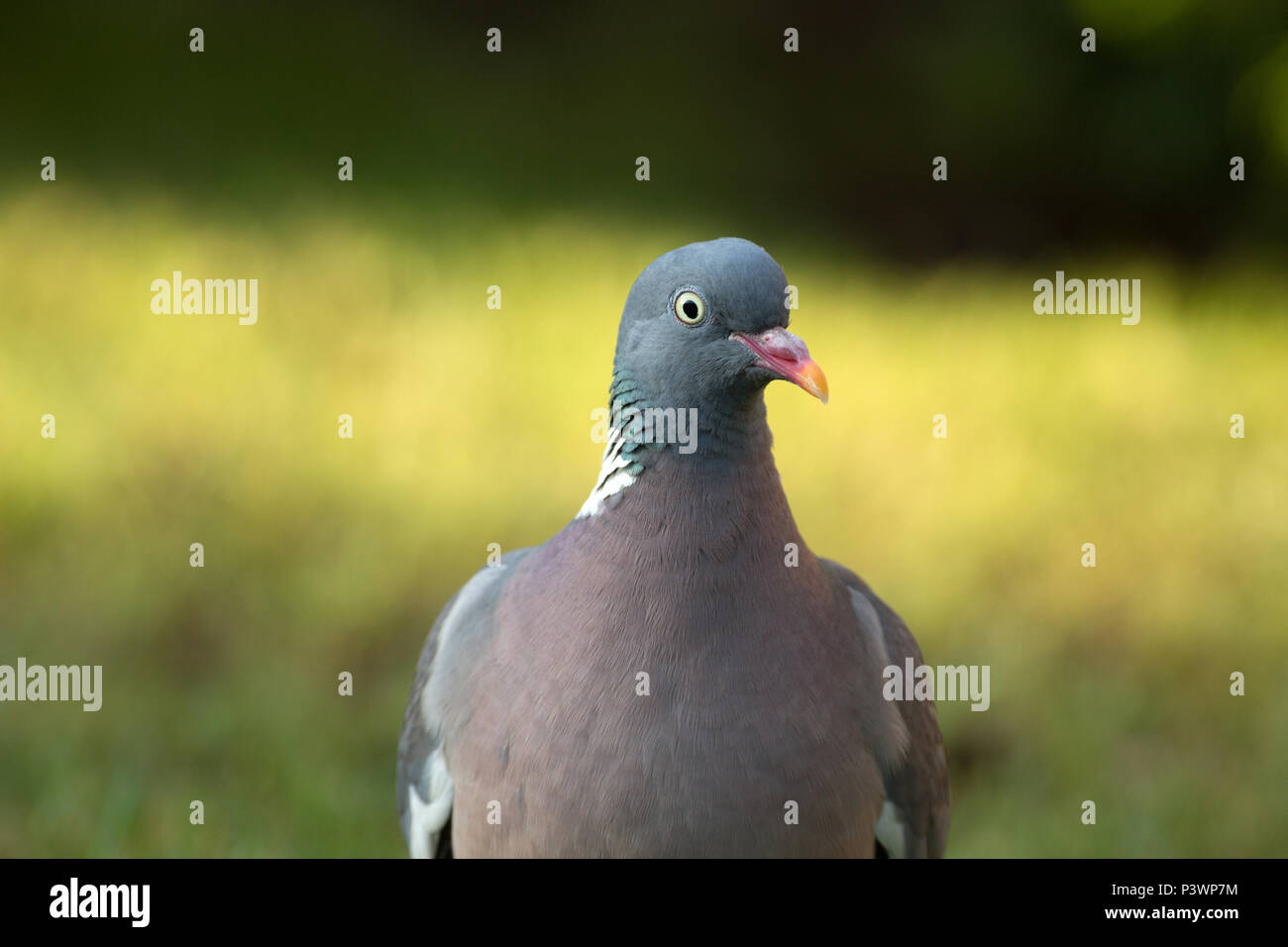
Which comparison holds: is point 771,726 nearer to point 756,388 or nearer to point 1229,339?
point 756,388

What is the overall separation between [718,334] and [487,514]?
2542 mm

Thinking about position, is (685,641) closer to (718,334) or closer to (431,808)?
(718,334)

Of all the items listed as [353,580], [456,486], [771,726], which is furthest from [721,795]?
[456,486]

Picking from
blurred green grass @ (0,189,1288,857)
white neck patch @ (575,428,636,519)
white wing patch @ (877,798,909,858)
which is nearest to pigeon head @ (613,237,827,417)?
white neck patch @ (575,428,636,519)

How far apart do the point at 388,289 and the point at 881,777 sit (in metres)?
3.97

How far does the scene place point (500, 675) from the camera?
8.11 ft

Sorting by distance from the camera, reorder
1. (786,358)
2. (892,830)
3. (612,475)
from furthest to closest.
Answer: (892,830)
(612,475)
(786,358)

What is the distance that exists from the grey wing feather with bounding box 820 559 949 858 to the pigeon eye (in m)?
0.76

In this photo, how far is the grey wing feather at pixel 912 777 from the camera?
8.87 ft

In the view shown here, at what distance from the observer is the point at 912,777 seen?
2.73m

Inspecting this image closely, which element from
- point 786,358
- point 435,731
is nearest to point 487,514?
point 435,731

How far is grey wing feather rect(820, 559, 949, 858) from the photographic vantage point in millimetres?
2705

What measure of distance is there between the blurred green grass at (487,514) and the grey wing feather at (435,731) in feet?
2.75

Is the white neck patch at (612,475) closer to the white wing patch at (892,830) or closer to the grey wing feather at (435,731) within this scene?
the grey wing feather at (435,731)
